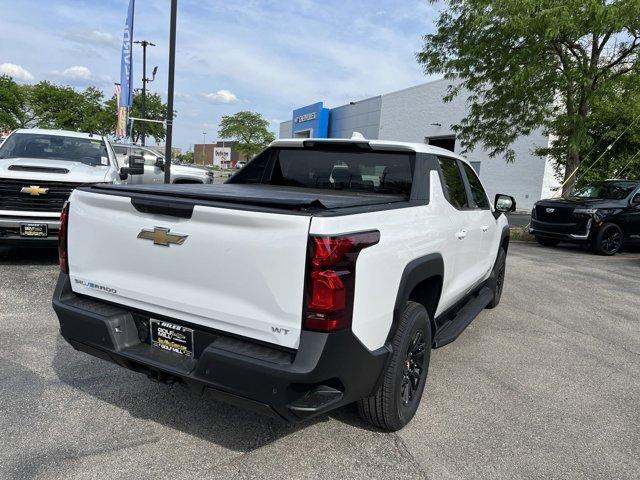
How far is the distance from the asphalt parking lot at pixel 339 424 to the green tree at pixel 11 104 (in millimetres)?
37116

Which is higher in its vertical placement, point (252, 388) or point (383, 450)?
point (252, 388)

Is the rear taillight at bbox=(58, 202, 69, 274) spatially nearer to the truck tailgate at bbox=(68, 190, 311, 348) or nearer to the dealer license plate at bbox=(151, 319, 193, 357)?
the truck tailgate at bbox=(68, 190, 311, 348)

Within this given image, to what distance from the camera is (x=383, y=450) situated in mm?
2932

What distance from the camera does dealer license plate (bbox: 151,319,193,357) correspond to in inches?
103

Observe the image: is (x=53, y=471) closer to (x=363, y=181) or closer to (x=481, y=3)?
(x=363, y=181)

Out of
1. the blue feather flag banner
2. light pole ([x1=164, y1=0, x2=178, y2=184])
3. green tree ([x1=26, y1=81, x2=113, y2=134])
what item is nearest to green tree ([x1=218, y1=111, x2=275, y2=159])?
green tree ([x1=26, y1=81, x2=113, y2=134])

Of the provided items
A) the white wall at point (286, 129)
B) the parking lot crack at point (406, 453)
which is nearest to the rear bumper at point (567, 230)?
the parking lot crack at point (406, 453)

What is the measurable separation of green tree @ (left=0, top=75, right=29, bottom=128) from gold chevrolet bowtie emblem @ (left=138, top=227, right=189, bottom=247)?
3953cm

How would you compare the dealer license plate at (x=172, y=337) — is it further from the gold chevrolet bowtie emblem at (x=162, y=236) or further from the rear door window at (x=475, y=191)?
the rear door window at (x=475, y=191)

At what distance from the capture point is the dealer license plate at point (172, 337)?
8.60ft

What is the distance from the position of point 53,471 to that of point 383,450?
1768mm

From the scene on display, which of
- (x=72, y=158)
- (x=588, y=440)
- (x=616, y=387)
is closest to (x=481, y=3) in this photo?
(x=72, y=158)

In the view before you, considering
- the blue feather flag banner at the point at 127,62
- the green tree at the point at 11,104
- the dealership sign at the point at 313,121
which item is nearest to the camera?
the blue feather flag banner at the point at 127,62

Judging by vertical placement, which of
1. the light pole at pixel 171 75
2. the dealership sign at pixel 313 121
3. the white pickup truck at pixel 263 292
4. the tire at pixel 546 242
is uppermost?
the dealership sign at pixel 313 121
